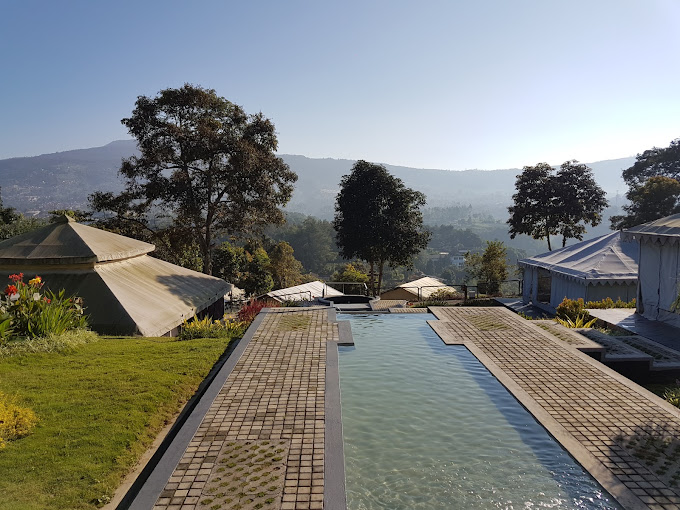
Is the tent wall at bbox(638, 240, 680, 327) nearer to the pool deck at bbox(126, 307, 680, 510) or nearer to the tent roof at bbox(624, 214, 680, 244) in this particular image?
the tent roof at bbox(624, 214, 680, 244)

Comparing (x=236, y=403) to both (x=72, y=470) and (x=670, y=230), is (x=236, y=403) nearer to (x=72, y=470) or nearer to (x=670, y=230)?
(x=72, y=470)

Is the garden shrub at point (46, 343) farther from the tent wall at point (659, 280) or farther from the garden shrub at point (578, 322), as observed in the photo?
the tent wall at point (659, 280)

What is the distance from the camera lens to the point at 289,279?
4697cm

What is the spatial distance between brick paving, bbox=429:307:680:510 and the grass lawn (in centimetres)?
490

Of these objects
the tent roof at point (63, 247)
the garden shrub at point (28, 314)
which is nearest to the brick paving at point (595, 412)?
the garden shrub at point (28, 314)

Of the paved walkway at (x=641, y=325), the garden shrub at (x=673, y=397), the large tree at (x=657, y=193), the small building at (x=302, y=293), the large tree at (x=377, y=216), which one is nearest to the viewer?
the garden shrub at (x=673, y=397)

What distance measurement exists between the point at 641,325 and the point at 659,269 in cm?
182

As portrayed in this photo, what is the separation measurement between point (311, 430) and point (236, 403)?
4.55 feet

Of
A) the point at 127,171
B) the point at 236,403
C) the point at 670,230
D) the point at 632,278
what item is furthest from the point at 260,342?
the point at 127,171

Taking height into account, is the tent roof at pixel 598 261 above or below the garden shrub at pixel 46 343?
above

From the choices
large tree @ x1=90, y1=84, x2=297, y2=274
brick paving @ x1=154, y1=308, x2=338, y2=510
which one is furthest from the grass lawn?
large tree @ x1=90, y1=84, x2=297, y2=274

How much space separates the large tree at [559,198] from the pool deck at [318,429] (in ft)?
69.2

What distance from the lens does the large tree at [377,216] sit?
94.3 feet

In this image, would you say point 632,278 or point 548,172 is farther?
point 548,172
